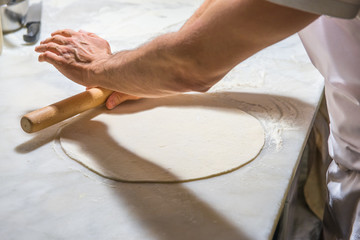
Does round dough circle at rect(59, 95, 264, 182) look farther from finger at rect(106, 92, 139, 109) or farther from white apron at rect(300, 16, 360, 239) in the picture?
white apron at rect(300, 16, 360, 239)

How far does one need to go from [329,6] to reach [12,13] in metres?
1.30

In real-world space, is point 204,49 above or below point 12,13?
above

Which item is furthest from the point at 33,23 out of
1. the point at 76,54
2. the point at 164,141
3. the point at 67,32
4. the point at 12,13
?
the point at 164,141

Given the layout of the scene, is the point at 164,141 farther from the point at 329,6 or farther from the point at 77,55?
the point at 329,6

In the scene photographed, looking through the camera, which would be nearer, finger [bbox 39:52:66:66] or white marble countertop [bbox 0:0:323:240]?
white marble countertop [bbox 0:0:323:240]

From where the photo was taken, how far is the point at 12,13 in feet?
5.44

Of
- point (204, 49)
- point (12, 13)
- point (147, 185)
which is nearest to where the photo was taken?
point (204, 49)

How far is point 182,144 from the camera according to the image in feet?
3.56

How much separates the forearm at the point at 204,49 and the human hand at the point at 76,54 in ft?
0.27

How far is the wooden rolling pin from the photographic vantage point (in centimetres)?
107

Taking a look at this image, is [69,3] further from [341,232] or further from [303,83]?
[341,232]

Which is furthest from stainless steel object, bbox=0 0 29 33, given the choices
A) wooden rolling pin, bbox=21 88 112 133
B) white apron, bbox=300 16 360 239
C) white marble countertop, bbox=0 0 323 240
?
white apron, bbox=300 16 360 239

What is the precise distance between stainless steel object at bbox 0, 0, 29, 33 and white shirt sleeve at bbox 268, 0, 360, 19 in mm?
1232

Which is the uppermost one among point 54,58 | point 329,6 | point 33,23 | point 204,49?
point 329,6
